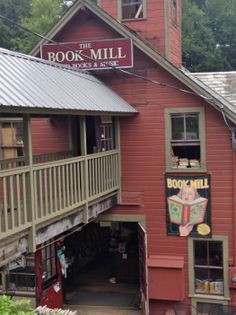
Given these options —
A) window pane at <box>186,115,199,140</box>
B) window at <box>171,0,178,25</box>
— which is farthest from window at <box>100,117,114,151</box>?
window at <box>171,0,178,25</box>

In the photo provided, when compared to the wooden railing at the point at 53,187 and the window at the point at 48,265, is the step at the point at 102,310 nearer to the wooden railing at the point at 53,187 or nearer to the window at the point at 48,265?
the window at the point at 48,265

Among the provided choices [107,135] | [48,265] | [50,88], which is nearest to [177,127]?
[107,135]

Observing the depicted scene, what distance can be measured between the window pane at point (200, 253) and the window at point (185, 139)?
2207 millimetres

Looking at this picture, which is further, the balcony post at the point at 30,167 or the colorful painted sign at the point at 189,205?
the colorful painted sign at the point at 189,205

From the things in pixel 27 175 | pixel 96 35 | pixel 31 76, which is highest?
pixel 96 35

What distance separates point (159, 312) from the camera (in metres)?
14.2

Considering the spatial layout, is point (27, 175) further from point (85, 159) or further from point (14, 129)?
point (14, 129)

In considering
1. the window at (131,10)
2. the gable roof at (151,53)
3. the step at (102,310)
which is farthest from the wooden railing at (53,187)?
the window at (131,10)

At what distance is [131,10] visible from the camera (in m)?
15.9

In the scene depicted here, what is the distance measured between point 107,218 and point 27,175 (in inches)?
248

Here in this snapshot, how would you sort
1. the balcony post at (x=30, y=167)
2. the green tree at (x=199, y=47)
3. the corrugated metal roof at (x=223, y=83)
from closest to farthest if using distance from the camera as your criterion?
the balcony post at (x=30, y=167) < the corrugated metal roof at (x=223, y=83) < the green tree at (x=199, y=47)

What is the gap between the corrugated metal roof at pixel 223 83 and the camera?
1512 cm

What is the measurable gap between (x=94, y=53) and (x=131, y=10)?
244cm

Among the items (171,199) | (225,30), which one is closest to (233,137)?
(171,199)
